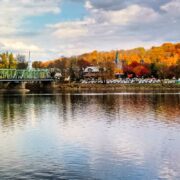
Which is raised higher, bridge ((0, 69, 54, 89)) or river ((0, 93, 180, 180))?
bridge ((0, 69, 54, 89))

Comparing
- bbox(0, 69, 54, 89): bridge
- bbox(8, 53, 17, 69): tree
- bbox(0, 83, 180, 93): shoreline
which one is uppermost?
bbox(8, 53, 17, 69): tree

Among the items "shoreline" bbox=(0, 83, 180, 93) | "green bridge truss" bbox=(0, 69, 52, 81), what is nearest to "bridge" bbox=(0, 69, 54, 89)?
"green bridge truss" bbox=(0, 69, 52, 81)

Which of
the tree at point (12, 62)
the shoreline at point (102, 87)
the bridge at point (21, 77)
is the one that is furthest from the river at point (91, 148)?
the tree at point (12, 62)

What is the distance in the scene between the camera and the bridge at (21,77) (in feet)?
470

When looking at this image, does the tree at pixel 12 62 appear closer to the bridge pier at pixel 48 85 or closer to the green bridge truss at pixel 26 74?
the green bridge truss at pixel 26 74

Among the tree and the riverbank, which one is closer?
the riverbank

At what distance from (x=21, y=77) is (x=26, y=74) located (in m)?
10.8

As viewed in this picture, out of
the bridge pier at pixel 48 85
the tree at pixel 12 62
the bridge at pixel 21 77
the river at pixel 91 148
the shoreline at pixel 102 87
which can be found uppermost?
the tree at pixel 12 62

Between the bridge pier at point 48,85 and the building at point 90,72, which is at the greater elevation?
the building at point 90,72

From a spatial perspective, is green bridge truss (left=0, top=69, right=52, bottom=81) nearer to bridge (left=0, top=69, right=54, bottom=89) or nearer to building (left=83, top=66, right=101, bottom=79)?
bridge (left=0, top=69, right=54, bottom=89)

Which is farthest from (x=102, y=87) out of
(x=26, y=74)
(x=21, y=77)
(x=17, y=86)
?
(x=26, y=74)

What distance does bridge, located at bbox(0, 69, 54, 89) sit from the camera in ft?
470

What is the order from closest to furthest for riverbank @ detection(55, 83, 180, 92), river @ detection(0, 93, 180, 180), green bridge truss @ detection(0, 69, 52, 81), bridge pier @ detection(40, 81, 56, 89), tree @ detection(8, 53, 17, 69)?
river @ detection(0, 93, 180, 180) → riverbank @ detection(55, 83, 180, 92) → bridge pier @ detection(40, 81, 56, 89) → green bridge truss @ detection(0, 69, 52, 81) → tree @ detection(8, 53, 17, 69)

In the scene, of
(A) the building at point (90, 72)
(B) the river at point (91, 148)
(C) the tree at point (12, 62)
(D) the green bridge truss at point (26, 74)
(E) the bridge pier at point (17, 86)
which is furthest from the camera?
(A) the building at point (90, 72)
